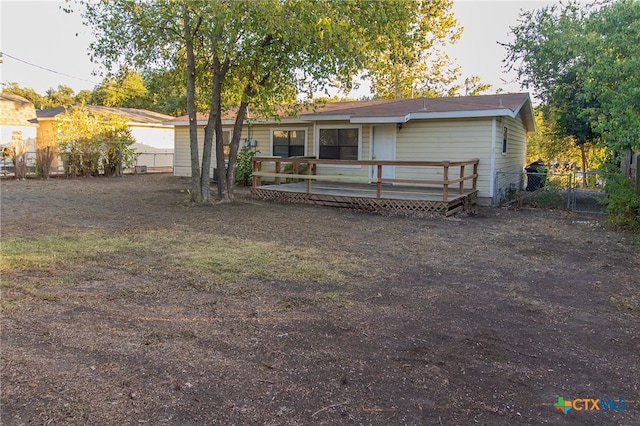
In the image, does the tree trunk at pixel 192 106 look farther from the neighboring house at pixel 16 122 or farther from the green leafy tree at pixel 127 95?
the green leafy tree at pixel 127 95

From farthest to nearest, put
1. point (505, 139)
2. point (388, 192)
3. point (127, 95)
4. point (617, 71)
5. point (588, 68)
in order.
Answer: point (127, 95) → point (505, 139) → point (388, 192) → point (588, 68) → point (617, 71)

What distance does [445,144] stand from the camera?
43.4 feet

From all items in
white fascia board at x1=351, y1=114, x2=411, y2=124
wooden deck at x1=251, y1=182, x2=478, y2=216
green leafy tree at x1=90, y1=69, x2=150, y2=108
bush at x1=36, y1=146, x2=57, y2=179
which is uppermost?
green leafy tree at x1=90, y1=69, x2=150, y2=108

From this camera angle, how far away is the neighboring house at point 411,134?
1260 cm

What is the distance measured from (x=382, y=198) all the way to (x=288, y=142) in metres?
6.31

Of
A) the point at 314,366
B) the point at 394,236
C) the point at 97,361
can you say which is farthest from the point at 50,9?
the point at 314,366

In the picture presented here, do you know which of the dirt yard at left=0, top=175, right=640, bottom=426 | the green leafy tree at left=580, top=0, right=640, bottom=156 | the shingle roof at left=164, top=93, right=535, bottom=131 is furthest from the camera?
the shingle roof at left=164, top=93, right=535, bottom=131

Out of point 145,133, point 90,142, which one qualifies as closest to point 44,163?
point 90,142

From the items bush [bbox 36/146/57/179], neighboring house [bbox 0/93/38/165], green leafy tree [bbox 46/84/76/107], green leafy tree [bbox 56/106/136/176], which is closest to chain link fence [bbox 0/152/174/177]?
bush [bbox 36/146/57/179]

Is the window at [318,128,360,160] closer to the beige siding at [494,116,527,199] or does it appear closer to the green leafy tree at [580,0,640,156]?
the beige siding at [494,116,527,199]

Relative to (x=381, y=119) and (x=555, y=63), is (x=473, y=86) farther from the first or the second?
(x=381, y=119)

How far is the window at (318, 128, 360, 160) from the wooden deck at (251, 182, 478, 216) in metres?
1.73

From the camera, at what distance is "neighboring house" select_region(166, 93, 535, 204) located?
41.3 feet

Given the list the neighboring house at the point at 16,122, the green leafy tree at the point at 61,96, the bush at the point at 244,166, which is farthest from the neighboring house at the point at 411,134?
the green leafy tree at the point at 61,96
